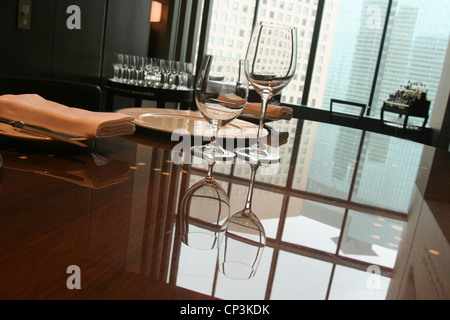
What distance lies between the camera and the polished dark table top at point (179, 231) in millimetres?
338

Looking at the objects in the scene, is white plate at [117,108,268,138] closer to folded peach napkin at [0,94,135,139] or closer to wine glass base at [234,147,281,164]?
wine glass base at [234,147,281,164]

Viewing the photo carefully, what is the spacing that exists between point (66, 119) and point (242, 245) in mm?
406

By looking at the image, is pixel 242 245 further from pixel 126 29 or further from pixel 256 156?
pixel 126 29

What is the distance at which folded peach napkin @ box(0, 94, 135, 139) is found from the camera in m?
0.68

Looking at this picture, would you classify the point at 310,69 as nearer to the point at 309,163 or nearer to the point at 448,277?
the point at 309,163

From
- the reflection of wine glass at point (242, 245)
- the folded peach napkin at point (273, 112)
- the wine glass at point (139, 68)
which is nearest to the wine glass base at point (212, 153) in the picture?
the reflection of wine glass at point (242, 245)

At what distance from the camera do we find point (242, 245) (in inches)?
16.7

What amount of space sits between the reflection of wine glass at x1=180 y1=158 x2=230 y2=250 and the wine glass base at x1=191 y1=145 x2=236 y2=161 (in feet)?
0.45

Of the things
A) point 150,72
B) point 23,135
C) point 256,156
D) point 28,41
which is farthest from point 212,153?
point 150,72

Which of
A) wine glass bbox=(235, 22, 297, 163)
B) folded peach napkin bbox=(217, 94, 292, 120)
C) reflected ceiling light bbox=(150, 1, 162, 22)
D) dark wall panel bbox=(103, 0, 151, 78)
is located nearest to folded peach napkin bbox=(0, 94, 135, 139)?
wine glass bbox=(235, 22, 297, 163)

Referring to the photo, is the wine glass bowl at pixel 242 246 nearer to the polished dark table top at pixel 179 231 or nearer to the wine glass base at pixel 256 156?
the polished dark table top at pixel 179 231

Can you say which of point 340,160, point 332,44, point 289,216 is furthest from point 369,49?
point 289,216

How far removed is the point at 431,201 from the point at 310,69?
267 inches
